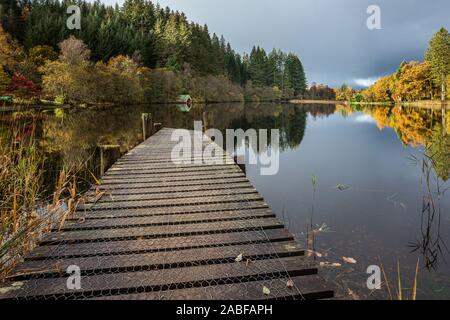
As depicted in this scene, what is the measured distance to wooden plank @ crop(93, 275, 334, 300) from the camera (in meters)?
2.33

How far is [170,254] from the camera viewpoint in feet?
9.71

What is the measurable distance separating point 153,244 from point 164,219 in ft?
2.29

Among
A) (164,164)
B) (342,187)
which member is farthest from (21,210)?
(342,187)

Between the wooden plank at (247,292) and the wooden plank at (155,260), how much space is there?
38 cm

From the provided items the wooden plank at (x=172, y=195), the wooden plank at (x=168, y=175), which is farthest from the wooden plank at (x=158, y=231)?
the wooden plank at (x=168, y=175)

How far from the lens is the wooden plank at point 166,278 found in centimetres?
239

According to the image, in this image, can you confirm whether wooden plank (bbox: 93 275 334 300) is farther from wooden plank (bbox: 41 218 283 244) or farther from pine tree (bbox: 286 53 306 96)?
pine tree (bbox: 286 53 306 96)

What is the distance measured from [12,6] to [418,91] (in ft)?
241

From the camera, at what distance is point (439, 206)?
5.94 meters

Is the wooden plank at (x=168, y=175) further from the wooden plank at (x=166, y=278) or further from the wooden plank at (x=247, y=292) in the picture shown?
the wooden plank at (x=247, y=292)

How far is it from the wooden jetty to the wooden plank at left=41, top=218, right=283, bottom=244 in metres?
0.01

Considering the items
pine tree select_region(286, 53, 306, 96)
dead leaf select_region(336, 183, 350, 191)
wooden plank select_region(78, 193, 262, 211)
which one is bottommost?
dead leaf select_region(336, 183, 350, 191)

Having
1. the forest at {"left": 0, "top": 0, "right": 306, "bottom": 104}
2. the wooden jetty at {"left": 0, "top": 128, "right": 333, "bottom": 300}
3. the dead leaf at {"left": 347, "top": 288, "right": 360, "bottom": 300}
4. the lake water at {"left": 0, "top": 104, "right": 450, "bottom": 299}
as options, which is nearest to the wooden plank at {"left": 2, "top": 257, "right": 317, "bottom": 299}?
the wooden jetty at {"left": 0, "top": 128, "right": 333, "bottom": 300}
